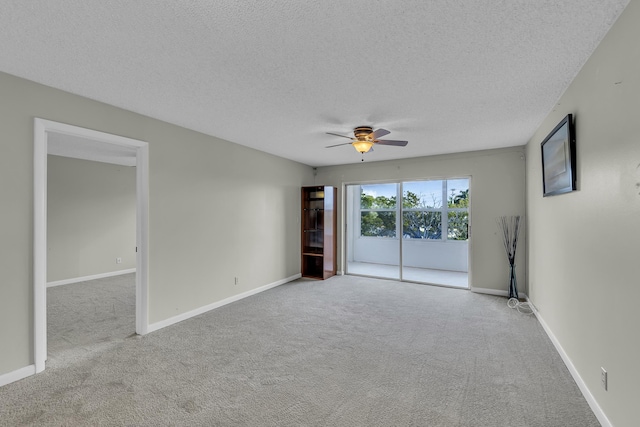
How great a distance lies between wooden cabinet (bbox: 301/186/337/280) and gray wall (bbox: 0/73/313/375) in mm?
263

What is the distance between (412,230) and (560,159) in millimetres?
4653

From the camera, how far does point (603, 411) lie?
1895 millimetres

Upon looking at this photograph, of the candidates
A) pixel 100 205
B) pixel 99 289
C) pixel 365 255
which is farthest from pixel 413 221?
pixel 100 205

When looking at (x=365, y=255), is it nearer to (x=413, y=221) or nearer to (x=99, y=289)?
(x=413, y=221)

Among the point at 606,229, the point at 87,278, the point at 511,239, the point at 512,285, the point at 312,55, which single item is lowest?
the point at 87,278

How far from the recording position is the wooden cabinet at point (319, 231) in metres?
6.23

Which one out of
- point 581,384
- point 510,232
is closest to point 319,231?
point 510,232

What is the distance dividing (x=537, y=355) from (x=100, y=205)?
7.81 m

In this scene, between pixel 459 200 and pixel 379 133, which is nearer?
pixel 379 133

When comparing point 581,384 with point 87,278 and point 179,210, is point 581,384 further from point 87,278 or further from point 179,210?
point 87,278

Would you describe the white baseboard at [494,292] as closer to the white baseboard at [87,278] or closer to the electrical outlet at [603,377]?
the electrical outlet at [603,377]

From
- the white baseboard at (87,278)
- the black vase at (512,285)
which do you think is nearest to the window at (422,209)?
the black vase at (512,285)

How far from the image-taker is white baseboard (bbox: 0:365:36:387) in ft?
7.72

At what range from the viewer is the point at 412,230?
23.7ft
